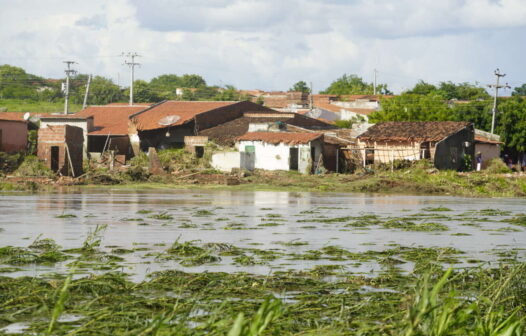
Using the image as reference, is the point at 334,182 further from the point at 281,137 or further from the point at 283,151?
the point at 281,137

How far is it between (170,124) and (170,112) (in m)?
3.72

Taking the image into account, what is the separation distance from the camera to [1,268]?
11141 millimetres

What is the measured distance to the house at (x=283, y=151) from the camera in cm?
4603

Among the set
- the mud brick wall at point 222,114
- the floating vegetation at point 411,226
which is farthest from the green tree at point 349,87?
the floating vegetation at point 411,226

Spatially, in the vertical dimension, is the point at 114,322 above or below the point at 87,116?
below

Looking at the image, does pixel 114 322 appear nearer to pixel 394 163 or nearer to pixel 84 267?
pixel 84 267

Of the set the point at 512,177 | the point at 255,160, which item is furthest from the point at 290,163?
the point at 512,177

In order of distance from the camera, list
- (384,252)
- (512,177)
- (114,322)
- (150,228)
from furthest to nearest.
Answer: (512,177) → (150,228) → (384,252) → (114,322)

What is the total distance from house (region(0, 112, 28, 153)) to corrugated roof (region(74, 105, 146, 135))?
5.52 metres

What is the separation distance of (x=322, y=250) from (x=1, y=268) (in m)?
5.42

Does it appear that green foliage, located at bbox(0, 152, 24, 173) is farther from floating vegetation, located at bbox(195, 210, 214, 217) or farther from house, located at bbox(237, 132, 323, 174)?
floating vegetation, located at bbox(195, 210, 214, 217)

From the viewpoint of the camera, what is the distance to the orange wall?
4791 cm

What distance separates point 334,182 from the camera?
1597 inches

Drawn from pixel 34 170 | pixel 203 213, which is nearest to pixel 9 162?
pixel 34 170
